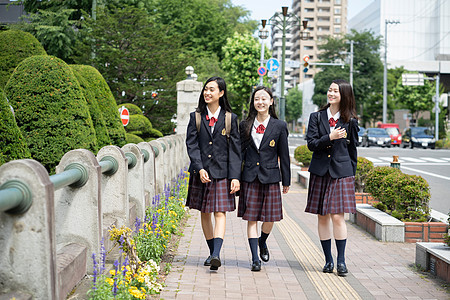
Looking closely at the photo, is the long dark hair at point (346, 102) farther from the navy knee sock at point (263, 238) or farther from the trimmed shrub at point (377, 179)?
the trimmed shrub at point (377, 179)

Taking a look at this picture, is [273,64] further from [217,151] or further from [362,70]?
[362,70]

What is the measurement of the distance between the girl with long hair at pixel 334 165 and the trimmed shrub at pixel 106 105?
7672 millimetres

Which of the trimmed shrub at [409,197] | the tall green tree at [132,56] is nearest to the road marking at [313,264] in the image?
the trimmed shrub at [409,197]

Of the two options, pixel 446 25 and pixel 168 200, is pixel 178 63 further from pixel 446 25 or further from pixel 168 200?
pixel 446 25

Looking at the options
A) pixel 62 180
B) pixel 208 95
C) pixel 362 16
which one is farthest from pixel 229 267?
pixel 362 16

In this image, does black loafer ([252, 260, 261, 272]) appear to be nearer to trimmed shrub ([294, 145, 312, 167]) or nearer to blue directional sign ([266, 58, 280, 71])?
trimmed shrub ([294, 145, 312, 167])

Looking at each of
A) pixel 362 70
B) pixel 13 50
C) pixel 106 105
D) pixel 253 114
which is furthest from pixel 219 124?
pixel 362 70

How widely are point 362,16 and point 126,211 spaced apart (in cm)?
10695

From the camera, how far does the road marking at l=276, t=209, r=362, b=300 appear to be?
562 cm

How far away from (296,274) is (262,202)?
0.80 meters

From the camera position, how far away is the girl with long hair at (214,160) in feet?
20.6

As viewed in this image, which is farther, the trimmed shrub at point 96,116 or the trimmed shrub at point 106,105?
the trimmed shrub at point 106,105

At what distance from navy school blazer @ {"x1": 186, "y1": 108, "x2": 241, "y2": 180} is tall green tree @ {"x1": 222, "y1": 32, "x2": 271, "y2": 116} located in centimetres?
4070

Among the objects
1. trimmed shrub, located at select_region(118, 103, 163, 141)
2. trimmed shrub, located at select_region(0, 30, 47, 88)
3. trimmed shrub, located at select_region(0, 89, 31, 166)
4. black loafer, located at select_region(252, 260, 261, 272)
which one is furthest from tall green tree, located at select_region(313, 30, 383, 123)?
trimmed shrub, located at select_region(0, 89, 31, 166)
